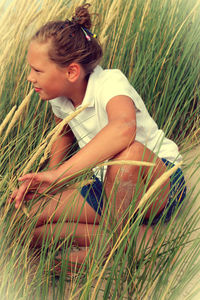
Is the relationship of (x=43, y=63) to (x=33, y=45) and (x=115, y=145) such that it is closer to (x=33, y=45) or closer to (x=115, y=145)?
(x=33, y=45)

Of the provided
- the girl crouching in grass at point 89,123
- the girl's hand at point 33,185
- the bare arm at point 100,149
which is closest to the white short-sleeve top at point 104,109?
the girl crouching in grass at point 89,123

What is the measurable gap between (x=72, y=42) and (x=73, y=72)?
0.12 metres

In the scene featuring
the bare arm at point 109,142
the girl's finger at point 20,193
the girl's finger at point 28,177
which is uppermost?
the bare arm at point 109,142

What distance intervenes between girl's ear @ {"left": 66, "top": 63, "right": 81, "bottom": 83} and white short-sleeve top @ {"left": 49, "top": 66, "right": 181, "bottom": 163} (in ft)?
0.20

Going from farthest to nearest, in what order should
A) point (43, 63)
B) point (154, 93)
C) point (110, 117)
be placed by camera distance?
1. point (154, 93)
2. point (43, 63)
3. point (110, 117)

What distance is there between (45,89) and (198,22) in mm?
1095

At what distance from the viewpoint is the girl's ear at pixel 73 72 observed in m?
1.74

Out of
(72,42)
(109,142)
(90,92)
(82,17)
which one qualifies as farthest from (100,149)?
(82,17)

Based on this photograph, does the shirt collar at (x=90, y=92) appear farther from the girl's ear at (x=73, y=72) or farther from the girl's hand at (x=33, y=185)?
the girl's hand at (x=33, y=185)

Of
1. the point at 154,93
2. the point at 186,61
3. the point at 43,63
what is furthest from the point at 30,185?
the point at 186,61

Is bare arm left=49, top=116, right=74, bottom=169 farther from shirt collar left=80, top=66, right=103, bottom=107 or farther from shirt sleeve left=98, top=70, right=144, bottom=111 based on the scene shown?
shirt sleeve left=98, top=70, right=144, bottom=111

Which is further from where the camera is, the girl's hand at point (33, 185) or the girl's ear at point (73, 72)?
the girl's ear at point (73, 72)

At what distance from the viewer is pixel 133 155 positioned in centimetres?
148

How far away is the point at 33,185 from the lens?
1413mm
